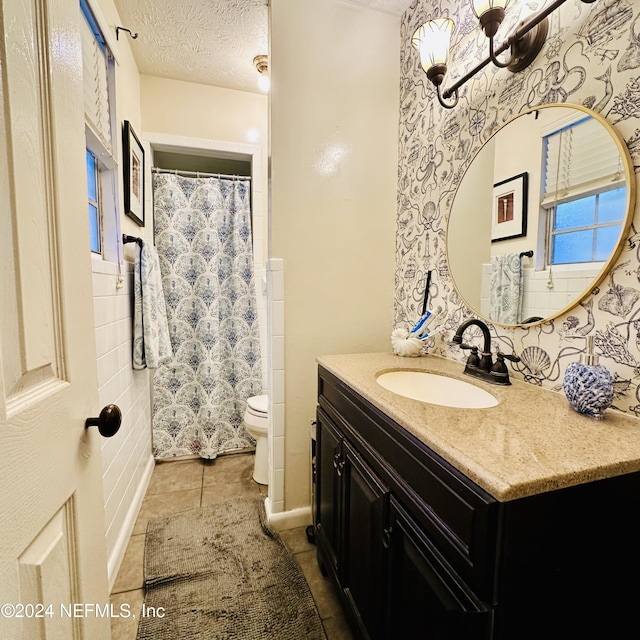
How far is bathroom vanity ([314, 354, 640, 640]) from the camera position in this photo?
1.76ft

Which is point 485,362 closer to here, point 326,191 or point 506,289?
point 506,289

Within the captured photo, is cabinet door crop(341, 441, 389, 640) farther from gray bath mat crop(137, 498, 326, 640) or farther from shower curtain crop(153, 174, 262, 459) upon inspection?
shower curtain crop(153, 174, 262, 459)

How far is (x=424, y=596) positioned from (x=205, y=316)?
2069 millimetres

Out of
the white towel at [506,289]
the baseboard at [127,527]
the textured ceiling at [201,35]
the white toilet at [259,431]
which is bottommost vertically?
the baseboard at [127,527]

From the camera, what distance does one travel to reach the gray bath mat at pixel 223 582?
1175 millimetres

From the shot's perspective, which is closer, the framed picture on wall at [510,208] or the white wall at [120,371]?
the framed picture on wall at [510,208]

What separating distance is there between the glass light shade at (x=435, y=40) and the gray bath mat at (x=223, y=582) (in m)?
2.10

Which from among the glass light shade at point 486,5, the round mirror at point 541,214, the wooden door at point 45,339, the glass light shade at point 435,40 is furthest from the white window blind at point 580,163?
the wooden door at point 45,339

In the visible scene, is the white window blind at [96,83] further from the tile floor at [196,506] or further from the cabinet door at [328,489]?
the tile floor at [196,506]

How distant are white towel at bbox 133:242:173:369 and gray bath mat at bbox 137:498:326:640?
873mm

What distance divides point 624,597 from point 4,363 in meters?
1.11

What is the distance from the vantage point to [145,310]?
6.00 ft

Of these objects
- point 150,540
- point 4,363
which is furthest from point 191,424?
point 4,363

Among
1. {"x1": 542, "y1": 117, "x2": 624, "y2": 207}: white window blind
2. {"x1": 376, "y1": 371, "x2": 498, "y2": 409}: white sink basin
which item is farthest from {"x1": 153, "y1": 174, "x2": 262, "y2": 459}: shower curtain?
{"x1": 542, "y1": 117, "x2": 624, "y2": 207}: white window blind
